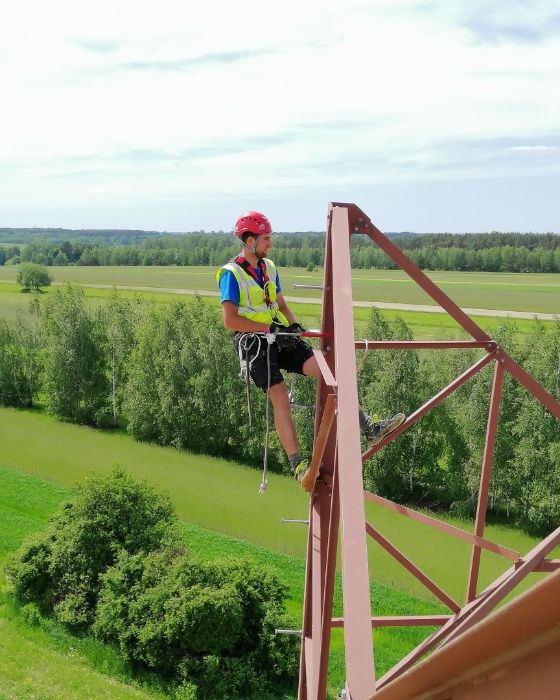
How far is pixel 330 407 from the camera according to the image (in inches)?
280

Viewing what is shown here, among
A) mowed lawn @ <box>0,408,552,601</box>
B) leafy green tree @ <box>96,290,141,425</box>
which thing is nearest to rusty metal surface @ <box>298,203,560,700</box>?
mowed lawn @ <box>0,408,552,601</box>

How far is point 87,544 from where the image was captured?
24906 millimetres

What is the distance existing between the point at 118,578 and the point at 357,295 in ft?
232

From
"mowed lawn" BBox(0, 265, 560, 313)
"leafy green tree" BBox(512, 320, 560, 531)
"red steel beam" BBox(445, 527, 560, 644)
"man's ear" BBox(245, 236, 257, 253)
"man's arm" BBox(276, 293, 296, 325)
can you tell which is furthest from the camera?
"mowed lawn" BBox(0, 265, 560, 313)

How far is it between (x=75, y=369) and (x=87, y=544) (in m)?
29.7

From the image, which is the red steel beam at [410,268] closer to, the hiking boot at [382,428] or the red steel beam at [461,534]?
the hiking boot at [382,428]

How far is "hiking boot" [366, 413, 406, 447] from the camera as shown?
884 centimetres

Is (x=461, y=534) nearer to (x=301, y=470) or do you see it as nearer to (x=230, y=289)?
(x=301, y=470)

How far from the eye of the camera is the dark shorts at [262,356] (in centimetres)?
865

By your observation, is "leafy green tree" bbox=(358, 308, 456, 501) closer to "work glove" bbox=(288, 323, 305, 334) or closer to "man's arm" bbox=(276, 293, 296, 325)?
"man's arm" bbox=(276, 293, 296, 325)

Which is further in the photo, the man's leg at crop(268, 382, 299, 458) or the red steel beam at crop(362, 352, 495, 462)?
the red steel beam at crop(362, 352, 495, 462)

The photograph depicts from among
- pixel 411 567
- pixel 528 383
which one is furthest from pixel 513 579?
pixel 528 383

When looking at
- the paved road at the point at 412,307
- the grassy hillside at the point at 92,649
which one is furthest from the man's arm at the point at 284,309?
the paved road at the point at 412,307

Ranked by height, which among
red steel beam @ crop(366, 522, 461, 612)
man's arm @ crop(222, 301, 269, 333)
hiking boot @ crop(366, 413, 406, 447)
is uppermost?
man's arm @ crop(222, 301, 269, 333)
